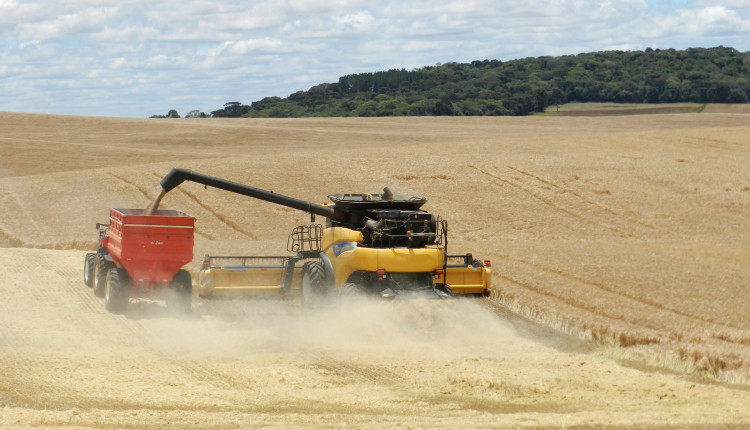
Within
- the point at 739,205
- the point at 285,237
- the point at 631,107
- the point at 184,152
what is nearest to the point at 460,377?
the point at 285,237

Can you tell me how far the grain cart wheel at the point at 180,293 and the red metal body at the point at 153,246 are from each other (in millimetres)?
190

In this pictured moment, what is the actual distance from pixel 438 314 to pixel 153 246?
6.80 m

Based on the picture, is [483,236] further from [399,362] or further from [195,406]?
[195,406]

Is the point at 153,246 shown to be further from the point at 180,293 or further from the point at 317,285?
the point at 317,285

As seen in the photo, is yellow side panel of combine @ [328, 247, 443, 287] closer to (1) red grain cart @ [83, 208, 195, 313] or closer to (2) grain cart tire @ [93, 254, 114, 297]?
(1) red grain cart @ [83, 208, 195, 313]

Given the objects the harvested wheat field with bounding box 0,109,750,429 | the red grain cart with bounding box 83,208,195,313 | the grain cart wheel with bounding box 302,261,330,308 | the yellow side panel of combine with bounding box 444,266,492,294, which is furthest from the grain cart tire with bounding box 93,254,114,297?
the yellow side panel of combine with bounding box 444,266,492,294

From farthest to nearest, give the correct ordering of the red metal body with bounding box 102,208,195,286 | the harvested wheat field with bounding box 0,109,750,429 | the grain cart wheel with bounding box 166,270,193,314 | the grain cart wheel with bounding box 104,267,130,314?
the grain cart wheel with bounding box 166,270,193,314 → the grain cart wheel with bounding box 104,267,130,314 → the red metal body with bounding box 102,208,195,286 → the harvested wheat field with bounding box 0,109,750,429

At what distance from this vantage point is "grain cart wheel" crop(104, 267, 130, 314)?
2208cm

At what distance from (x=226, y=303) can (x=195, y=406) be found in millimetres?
10315

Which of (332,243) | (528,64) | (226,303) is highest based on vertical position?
(528,64)

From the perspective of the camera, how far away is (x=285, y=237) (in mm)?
37562

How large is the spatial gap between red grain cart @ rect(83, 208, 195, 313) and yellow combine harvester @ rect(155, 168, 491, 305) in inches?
35.6

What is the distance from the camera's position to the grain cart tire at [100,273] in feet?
75.2

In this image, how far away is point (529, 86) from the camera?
125438mm
